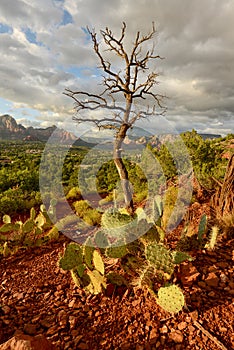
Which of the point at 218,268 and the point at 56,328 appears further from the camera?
the point at 218,268

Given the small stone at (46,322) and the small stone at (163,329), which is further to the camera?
the small stone at (46,322)

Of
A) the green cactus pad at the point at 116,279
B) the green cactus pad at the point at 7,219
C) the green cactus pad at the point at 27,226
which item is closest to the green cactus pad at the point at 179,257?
the green cactus pad at the point at 116,279

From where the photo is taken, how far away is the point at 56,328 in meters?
2.40

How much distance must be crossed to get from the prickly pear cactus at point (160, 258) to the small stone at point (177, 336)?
0.61 metres

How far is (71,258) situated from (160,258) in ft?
3.61

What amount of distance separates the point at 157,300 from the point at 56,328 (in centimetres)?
96

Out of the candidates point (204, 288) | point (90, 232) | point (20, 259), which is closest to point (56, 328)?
point (204, 288)

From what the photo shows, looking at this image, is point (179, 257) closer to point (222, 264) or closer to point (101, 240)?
point (222, 264)

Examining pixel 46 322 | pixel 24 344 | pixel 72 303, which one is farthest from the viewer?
pixel 72 303

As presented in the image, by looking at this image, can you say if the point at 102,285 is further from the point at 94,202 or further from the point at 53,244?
the point at 94,202

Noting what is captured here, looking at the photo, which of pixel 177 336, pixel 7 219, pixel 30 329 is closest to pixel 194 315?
pixel 177 336

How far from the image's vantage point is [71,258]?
10.2 ft

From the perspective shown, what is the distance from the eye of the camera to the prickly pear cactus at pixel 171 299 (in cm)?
226

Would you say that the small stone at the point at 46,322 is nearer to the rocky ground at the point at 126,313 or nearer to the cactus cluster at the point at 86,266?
the rocky ground at the point at 126,313
